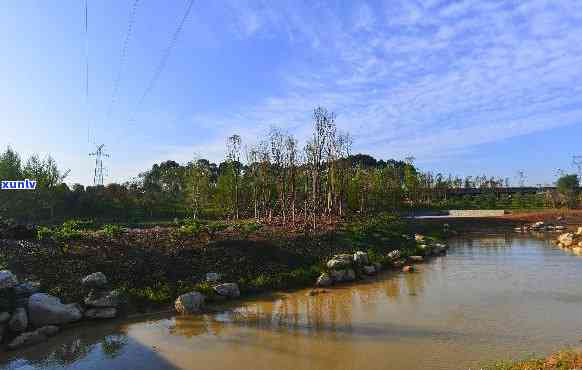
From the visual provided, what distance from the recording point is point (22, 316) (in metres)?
11.1

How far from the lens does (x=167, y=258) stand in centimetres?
1575

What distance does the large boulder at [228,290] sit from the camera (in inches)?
574

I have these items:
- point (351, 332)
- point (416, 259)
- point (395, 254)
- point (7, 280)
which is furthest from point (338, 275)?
point (7, 280)

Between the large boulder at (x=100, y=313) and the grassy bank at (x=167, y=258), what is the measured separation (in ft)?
2.19

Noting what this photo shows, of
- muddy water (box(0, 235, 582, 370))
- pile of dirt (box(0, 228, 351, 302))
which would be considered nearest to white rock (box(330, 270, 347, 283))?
muddy water (box(0, 235, 582, 370))

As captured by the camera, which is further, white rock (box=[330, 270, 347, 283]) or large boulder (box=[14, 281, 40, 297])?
white rock (box=[330, 270, 347, 283])

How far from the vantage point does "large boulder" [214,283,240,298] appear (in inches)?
574

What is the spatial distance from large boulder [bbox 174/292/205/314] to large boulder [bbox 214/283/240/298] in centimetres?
112

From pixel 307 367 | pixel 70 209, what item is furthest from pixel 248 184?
pixel 307 367

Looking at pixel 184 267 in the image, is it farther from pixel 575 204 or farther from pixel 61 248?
pixel 575 204

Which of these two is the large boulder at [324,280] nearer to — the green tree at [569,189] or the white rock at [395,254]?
the white rock at [395,254]

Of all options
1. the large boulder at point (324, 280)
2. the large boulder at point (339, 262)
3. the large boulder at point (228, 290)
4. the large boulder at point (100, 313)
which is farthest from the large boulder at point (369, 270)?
the large boulder at point (100, 313)

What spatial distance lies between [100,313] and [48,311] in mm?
1296

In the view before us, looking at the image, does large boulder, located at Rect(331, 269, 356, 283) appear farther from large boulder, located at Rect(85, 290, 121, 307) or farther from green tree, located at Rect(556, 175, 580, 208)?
green tree, located at Rect(556, 175, 580, 208)
